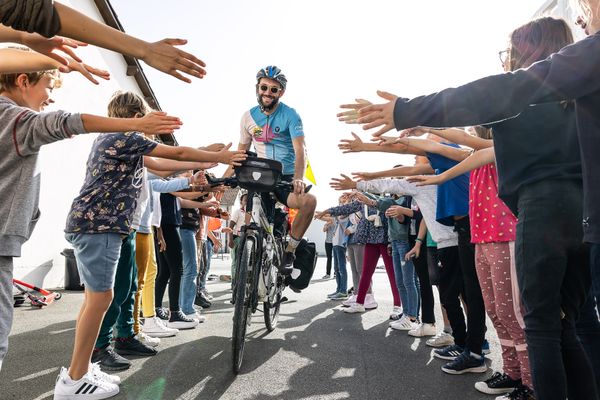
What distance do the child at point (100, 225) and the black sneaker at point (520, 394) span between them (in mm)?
2595

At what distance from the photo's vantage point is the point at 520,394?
8.66 feet

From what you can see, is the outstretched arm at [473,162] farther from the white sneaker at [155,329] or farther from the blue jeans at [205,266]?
the blue jeans at [205,266]

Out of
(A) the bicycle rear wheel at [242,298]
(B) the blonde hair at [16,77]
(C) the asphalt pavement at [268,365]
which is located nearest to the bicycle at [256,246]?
(A) the bicycle rear wheel at [242,298]

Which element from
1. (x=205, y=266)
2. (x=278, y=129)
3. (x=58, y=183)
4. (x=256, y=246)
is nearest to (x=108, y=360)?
(x=256, y=246)

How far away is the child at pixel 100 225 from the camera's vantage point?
2.65 metres

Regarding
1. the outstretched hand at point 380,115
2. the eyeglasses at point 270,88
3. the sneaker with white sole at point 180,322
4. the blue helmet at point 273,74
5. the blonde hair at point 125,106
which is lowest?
the sneaker with white sole at point 180,322

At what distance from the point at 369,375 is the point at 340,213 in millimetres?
4495

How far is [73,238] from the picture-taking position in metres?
2.80

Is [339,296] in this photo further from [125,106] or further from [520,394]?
[125,106]

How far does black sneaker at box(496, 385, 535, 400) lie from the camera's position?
2606 mm

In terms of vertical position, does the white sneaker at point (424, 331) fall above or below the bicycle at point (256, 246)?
below

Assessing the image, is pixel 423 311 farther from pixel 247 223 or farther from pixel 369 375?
pixel 247 223

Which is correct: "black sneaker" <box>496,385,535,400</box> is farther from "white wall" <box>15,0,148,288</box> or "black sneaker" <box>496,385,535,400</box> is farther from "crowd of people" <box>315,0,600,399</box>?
"white wall" <box>15,0,148,288</box>

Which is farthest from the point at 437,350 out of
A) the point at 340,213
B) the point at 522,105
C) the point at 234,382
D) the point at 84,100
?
the point at 84,100
